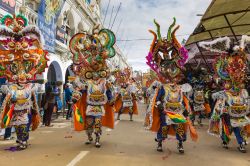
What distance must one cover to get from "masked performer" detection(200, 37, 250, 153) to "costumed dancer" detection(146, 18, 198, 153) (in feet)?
3.39

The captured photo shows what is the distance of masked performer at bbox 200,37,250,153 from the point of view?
24.4 feet

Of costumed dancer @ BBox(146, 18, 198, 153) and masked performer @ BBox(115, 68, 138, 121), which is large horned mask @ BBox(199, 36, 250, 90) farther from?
masked performer @ BBox(115, 68, 138, 121)

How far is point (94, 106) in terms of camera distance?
7.63 metres

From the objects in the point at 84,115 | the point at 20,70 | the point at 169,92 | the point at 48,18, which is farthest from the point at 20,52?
the point at 48,18

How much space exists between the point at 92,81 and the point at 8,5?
7094mm

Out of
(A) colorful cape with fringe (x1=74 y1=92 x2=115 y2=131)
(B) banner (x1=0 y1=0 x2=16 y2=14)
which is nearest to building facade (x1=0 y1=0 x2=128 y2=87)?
(B) banner (x1=0 y1=0 x2=16 y2=14)

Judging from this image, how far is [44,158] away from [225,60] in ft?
15.9

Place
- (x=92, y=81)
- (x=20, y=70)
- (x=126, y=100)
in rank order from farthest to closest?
(x=126, y=100), (x=92, y=81), (x=20, y=70)

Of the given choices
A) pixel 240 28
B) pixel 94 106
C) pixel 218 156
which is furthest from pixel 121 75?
pixel 218 156

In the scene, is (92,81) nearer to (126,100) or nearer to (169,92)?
(169,92)

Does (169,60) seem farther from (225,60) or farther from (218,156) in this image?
(218,156)

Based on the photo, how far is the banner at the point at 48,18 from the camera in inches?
624

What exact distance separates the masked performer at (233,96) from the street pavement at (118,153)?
0.47 m

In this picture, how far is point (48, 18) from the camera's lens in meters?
16.7
